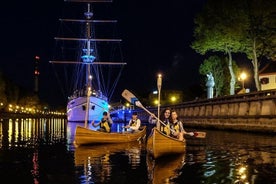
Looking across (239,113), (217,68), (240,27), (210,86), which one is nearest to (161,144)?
(239,113)

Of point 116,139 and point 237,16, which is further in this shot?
point 237,16

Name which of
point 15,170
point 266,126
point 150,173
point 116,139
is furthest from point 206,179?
point 266,126

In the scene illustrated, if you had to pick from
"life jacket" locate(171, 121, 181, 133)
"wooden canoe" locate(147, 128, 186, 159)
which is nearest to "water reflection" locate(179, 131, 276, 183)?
"wooden canoe" locate(147, 128, 186, 159)

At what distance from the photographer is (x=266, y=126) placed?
41906 mm

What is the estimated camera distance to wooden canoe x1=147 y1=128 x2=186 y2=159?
856 inches

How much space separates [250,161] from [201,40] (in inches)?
1730

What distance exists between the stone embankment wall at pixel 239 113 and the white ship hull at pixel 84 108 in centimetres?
2763

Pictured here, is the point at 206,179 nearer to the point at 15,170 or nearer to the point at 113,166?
the point at 113,166

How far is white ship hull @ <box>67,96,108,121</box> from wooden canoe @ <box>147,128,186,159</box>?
67.9 metres

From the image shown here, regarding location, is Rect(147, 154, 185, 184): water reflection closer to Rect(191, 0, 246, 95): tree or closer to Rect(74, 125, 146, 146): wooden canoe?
Rect(74, 125, 146, 146): wooden canoe

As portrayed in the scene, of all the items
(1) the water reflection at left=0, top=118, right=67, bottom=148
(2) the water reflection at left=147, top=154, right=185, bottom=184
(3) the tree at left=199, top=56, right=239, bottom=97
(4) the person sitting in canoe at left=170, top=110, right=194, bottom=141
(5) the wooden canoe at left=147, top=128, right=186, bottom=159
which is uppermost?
(3) the tree at left=199, top=56, right=239, bottom=97

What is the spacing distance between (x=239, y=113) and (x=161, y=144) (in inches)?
1143

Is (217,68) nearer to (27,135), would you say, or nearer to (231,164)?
(27,135)

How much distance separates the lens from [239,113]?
49375 millimetres
